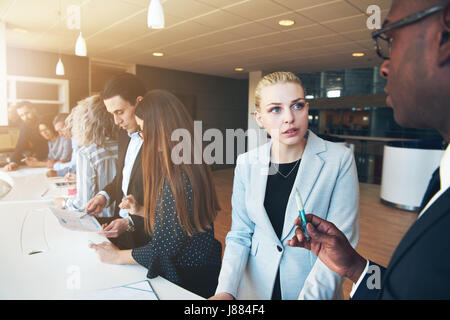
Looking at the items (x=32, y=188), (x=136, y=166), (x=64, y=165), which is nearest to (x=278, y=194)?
(x=136, y=166)

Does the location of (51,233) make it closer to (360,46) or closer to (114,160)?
(114,160)

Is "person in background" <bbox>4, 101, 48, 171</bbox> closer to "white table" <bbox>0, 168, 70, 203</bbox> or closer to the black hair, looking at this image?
"white table" <bbox>0, 168, 70, 203</bbox>

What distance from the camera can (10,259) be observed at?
1.42 meters

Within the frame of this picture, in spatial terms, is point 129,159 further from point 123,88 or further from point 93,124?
point 93,124

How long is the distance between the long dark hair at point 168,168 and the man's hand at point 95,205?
2.07 feet

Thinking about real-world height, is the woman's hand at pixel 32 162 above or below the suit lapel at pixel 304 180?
below

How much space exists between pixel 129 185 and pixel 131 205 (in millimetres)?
206

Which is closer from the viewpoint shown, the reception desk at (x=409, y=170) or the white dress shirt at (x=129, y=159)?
the white dress shirt at (x=129, y=159)

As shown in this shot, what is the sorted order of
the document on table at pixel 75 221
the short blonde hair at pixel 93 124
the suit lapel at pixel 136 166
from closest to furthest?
the document on table at pixel 75 221
the suit lapel at pixel 136 166
the short blonde hair at pixel 93 124

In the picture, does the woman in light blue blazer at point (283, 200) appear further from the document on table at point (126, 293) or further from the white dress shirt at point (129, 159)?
the white dress shirt at point (129, 159)

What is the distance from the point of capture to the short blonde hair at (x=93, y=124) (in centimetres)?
249

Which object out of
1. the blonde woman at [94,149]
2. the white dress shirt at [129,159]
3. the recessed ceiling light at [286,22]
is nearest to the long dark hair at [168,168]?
the white dress shirt at [129,159]

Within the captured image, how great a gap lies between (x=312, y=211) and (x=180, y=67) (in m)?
7.87

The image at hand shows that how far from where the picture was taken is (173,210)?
1350mm
